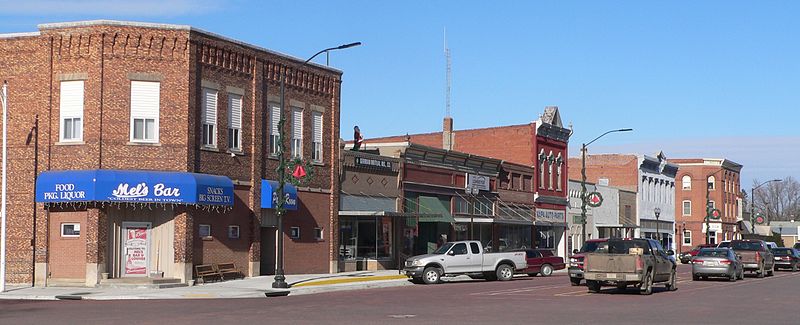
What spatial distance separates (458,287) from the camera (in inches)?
1499

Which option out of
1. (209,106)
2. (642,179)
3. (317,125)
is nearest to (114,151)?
(209,106)

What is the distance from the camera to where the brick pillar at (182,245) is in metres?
37.2

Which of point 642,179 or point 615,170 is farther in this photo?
point 642,179

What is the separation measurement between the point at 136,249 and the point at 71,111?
18.4 feet

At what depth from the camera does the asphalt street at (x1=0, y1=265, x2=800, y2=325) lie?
22281 mm

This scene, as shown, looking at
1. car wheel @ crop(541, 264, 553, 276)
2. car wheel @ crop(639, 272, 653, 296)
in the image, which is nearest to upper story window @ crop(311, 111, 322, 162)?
car wheel @ crop(541, 264, 553, 276)

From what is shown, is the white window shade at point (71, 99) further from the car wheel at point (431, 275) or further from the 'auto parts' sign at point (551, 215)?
the 'auto parts' sign at point (551, 215)

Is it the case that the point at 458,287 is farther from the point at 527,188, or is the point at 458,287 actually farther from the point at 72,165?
the point at 527,188

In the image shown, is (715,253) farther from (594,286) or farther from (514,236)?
(514,236)

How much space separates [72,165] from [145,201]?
3.26 m

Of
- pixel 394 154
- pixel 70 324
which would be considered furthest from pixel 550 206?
pixel 70 324

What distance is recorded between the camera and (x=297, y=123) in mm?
44719

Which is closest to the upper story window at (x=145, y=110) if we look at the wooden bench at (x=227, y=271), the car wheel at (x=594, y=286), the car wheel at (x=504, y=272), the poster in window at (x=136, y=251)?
the poster in window at (x=136, y=251)

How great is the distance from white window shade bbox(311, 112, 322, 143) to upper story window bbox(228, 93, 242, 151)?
5490mm
